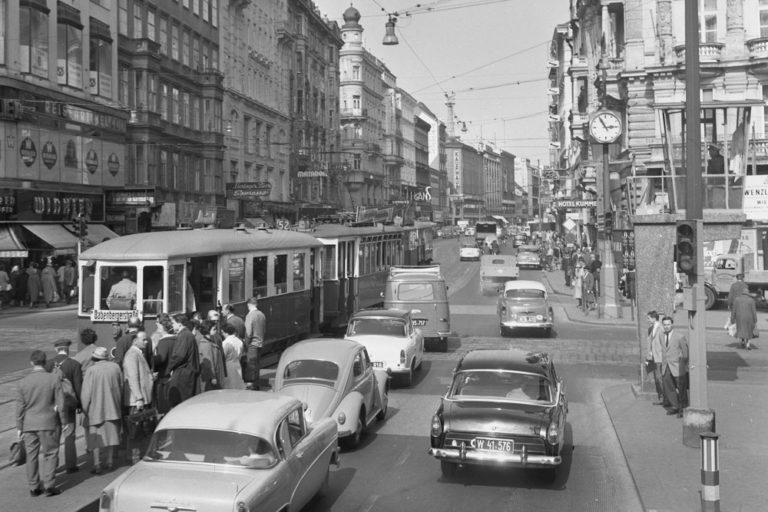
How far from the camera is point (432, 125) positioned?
162750 millimetres

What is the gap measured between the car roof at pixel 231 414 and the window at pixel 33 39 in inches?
1170

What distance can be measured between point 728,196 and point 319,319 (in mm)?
12626

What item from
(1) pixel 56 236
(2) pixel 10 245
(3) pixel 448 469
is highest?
(1) pixel 56 236

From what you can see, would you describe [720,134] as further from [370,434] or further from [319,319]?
[370,434]

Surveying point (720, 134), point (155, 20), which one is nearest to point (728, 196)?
point (720, 134)

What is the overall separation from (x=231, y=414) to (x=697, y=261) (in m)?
7.29

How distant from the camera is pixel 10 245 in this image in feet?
108

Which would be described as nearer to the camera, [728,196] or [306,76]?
[728,196]

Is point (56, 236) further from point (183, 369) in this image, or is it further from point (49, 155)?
point (183, 369)

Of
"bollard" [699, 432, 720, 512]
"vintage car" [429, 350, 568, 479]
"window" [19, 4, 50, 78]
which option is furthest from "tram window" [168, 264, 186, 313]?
"window" [19, 4, 50, 78]

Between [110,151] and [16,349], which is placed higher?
[110,151]

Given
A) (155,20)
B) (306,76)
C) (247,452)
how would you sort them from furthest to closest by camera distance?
(306,76) < (155,20) < (247,452)

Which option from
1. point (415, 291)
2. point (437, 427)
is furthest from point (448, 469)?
point (415, 291)

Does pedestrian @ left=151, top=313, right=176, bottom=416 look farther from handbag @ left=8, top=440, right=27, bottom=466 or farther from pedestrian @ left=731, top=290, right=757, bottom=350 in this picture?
pedestrian @ left=731, top=290, right=757, bottom=350
